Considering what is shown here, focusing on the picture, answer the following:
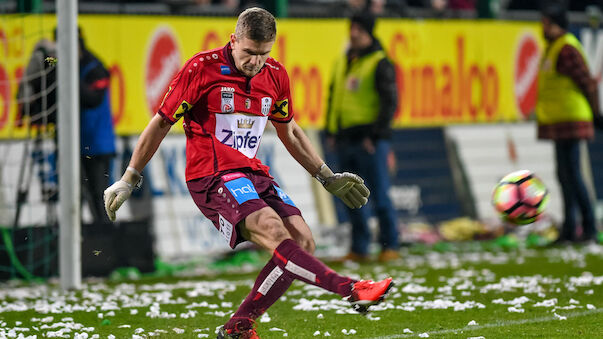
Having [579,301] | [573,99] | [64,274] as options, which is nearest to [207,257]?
[64,274]

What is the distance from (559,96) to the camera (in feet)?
40.6

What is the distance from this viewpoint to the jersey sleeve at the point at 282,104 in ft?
19.5

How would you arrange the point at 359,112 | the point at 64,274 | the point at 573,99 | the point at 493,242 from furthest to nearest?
1. the point at 493,242
2. the point at 573,99
3. the point at 359,112
4. the point at 64,274

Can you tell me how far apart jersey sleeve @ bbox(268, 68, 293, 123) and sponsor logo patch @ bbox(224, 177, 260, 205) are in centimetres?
53

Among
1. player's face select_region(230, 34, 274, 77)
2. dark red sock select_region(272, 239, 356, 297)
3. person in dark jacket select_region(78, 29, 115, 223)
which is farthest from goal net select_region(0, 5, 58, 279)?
dark red sock select_region(272, 239, 356, 297)

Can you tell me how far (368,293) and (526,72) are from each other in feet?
34.7

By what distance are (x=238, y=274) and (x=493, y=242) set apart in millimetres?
4078

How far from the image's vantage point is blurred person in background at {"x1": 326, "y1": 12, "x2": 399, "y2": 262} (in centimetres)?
1107

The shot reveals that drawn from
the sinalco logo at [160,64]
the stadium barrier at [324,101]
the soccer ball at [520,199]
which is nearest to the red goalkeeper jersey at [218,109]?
the soccer ball at [520,199]

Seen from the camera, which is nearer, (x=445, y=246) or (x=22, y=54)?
(x=22, y=54)

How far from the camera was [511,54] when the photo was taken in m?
14.8

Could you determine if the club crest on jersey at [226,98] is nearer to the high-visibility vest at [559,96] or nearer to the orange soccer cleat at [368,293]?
the orange soccer cleat at [368,293]

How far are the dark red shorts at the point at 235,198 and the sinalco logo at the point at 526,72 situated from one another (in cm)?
962

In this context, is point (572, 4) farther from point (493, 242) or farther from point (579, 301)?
point (579, 301)
